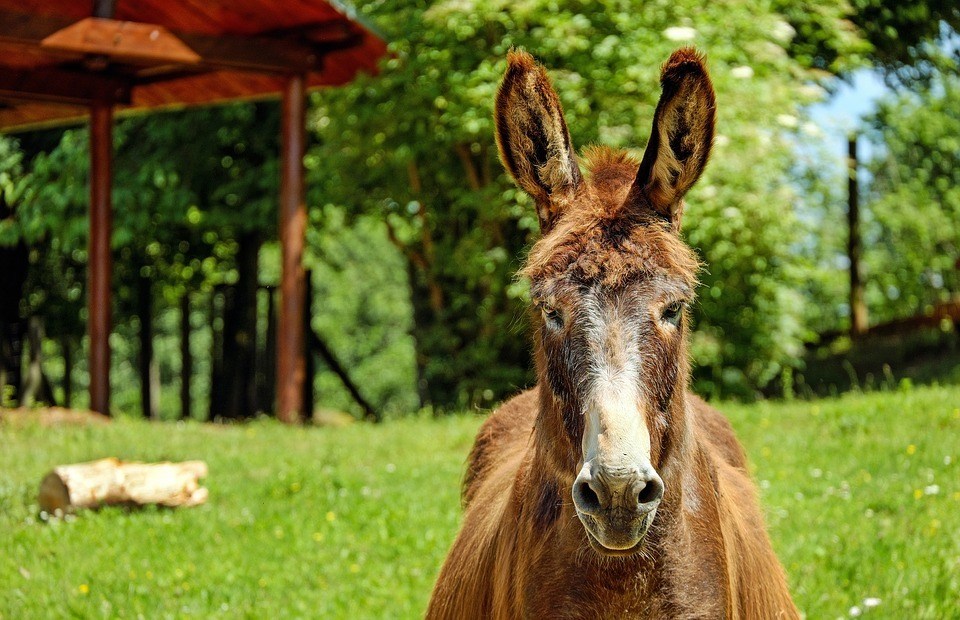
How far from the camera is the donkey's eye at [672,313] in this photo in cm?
266

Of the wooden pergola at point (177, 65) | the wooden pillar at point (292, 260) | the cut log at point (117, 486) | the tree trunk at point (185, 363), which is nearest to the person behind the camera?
the cut log at point (117, 486)

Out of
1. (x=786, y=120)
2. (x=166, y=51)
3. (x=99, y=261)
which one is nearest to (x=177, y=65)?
(x=166, y=51)

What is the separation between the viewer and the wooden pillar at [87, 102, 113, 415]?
1134cm

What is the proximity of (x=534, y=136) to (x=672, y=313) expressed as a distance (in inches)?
26.1

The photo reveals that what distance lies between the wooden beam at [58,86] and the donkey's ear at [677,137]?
35.0 ft

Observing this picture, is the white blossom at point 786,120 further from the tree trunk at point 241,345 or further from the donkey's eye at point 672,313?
the donkey's eye at point 672,313

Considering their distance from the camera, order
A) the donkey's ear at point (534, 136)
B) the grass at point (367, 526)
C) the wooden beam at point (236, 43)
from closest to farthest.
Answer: the donkey's ear at point (534, 136) < the grass at point (367, 526) < the wooden beam at point (236, 43)

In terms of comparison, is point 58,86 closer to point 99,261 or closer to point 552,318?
point 99,261

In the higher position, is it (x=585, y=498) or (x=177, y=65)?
(x=177, y=65)

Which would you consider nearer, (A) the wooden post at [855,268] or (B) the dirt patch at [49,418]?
(B) the dirt patch at [49,418]

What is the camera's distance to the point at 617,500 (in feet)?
7.52

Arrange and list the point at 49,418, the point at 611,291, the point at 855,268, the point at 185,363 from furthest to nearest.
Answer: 1. the point at 185,363
2. the point at 855,268
3. the point at 49,418
4. the point at 611,291

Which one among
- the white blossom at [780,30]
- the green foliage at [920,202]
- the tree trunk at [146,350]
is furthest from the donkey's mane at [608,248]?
the green foliage at [920,202]

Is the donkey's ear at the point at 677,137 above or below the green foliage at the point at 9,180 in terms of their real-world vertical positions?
above
